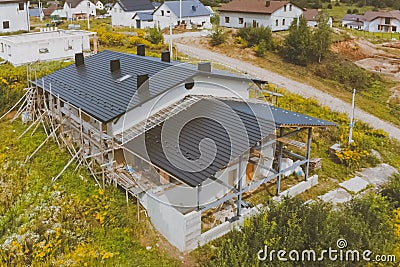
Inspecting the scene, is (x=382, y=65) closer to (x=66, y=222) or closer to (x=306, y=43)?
(x=306, y=43)

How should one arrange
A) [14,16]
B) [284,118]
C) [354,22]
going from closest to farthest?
[284,118] → [14,16] → [354,22]

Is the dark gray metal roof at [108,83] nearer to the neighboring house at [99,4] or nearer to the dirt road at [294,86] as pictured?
the dirt road at [294,86]

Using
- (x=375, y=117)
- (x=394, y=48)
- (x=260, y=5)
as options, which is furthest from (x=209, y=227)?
(x=394, y=48)

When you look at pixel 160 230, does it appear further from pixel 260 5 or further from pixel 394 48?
pixel 394 48

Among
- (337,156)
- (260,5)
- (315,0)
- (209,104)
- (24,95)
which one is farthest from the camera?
(315,0)

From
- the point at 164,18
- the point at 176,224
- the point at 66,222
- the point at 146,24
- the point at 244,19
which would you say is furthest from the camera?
the point at 146,24

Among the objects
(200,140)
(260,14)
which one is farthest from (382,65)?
(200,140)

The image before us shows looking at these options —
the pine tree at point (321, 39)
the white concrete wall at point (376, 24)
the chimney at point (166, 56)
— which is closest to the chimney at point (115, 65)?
the chimney at point (166, 56)
